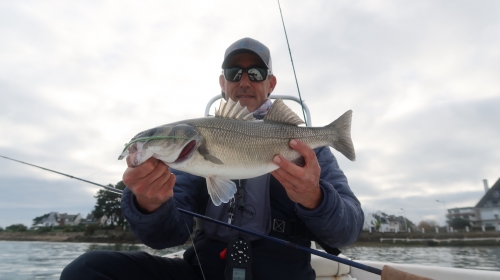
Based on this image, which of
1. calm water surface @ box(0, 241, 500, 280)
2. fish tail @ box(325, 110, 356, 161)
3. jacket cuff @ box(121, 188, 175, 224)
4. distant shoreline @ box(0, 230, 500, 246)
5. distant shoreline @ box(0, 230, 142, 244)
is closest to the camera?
jacket cuff @ box(121, 188, 175, 224)

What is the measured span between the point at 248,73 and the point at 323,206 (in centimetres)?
204

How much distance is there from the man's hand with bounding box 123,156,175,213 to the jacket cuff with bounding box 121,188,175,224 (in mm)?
50

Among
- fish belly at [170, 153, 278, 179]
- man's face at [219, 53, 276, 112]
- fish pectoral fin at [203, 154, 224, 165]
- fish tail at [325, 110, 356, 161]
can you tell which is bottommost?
fish belly at [170, 153, 278, 179]

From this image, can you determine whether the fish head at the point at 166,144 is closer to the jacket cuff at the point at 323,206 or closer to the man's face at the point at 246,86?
the jacket cuff at the point at 323,206

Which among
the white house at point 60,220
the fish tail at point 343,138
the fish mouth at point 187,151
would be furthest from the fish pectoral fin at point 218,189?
the white house at point 60,220

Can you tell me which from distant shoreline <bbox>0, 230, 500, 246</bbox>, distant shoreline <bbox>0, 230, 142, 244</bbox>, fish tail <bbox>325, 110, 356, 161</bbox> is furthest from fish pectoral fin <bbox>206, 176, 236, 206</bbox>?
distant shoreline <bbox>0, 230, 500, 246</bbox>

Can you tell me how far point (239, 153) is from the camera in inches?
93.7

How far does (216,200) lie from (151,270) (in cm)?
83

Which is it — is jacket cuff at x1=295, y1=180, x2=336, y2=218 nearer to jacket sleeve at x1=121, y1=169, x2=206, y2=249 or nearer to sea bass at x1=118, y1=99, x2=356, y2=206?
sea bass at x1=118, y1=99, x2=356, y2=206

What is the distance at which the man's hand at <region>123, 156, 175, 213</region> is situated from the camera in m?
2.07

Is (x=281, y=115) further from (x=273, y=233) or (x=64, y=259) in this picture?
(x=64, y=259)

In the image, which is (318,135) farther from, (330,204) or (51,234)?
(51,234)

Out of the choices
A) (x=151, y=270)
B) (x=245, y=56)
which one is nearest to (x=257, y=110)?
(x=245, y=56)

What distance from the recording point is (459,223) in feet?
209
